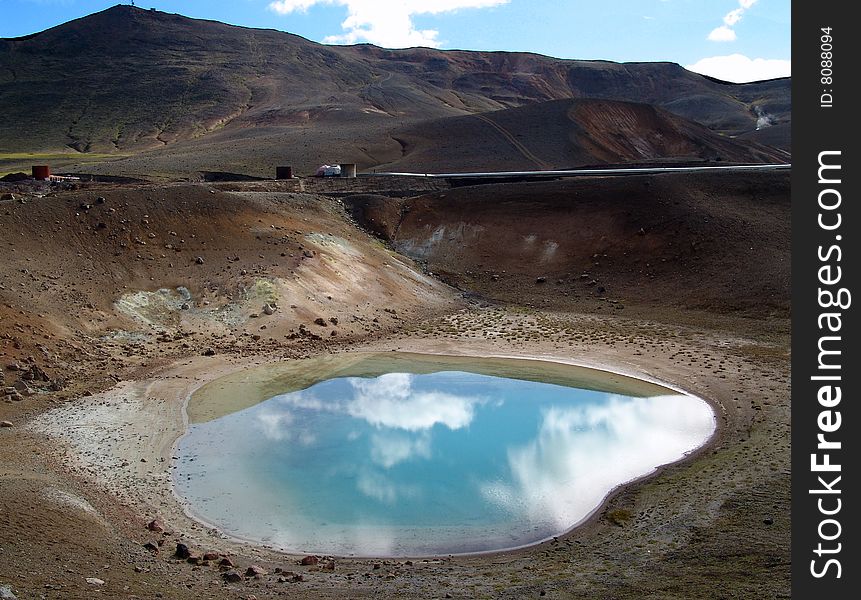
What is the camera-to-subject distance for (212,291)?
94.8ft

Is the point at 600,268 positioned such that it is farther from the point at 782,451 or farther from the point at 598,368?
the point at 782,451

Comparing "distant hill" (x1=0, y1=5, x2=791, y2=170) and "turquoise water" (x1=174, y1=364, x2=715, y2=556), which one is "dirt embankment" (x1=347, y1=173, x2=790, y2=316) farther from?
"distant hill" (x1=0, y1=5, x2=791, y2=170)

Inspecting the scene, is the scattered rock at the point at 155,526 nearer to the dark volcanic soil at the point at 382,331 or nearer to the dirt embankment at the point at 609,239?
the dark volcanic soil at the point at 382,331

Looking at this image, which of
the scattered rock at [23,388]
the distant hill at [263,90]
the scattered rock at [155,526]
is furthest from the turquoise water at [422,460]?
the distant hill at [263,90]

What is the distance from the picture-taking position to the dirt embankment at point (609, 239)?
107 feet

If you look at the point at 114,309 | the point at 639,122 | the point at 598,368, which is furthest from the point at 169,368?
the point at 639,122

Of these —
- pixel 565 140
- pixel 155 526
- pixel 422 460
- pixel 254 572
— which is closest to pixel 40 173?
pixel 422 460

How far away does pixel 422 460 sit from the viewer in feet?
59.4

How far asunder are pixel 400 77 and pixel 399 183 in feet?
298

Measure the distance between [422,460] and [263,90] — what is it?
339 ft

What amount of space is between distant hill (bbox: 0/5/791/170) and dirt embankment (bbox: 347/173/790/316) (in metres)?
21.9

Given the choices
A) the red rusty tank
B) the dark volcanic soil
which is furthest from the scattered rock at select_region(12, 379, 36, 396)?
the red rusty tank

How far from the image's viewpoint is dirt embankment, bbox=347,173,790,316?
32500 mm

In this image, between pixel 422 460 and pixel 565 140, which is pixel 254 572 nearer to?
pixel 422 460
